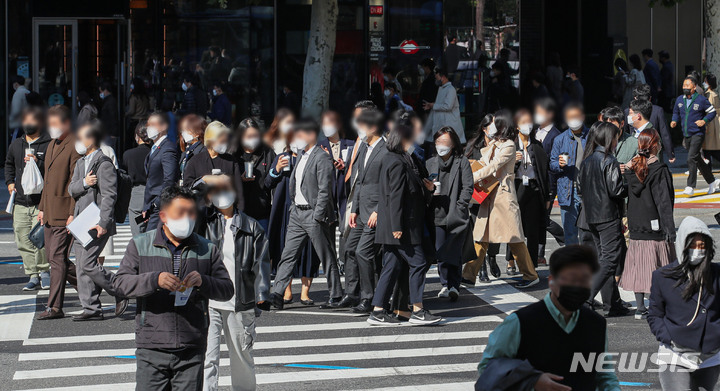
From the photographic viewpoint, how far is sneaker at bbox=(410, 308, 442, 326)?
33.8ft

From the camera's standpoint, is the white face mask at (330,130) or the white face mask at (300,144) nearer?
the white face mask at (300,144)

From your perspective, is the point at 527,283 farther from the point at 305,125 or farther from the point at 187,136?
the point at 187,136

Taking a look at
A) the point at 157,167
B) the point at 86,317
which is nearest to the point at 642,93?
the point at 157,167

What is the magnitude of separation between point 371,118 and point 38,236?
3673mm

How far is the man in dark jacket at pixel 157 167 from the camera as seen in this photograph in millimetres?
11172

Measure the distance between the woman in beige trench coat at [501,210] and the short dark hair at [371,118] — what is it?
147 cm

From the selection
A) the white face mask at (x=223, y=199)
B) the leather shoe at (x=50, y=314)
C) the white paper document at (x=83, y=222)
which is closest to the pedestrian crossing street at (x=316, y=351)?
the leather shoe at (x=50, y=314)

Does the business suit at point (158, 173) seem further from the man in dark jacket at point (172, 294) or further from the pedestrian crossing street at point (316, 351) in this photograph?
the man in dark jacket at point (172, 294)

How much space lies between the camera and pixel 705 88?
20.1 metres

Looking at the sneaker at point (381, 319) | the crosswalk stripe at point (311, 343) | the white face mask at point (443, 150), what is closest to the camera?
the crosswalk stripe at point (311, 343)

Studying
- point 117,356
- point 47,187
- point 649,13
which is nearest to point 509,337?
A: point 117,356

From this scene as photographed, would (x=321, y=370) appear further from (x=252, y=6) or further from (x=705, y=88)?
(x=252, y=6)

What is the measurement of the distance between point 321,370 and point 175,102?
54.5 ft

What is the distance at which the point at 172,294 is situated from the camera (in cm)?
612
